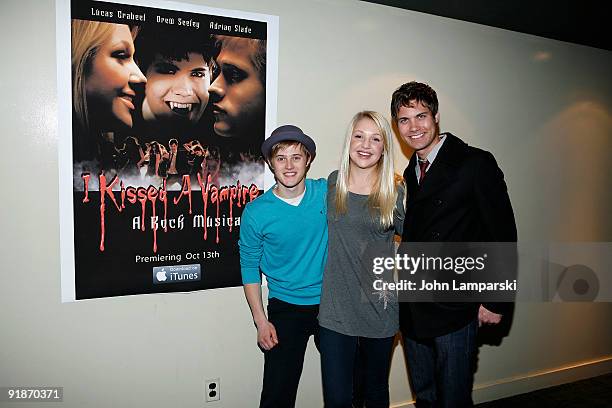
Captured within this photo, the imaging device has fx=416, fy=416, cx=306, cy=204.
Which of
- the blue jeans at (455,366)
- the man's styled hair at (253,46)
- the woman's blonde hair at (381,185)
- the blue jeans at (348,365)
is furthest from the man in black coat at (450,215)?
the man's styled hair at (253,46)

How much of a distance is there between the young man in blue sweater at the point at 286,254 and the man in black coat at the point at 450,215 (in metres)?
0.48

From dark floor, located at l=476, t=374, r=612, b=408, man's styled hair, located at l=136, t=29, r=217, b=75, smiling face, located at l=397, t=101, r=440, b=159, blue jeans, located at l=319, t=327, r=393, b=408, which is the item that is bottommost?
dark floor, located at l=476, t=374, r=612, b=408

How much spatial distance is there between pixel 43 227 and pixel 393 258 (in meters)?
1.72

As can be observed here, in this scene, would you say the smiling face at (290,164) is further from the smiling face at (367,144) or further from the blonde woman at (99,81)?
the blonde woman at (99,81)

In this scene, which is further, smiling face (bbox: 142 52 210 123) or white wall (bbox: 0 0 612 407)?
smiling face (bbox: 142 52 210 123)

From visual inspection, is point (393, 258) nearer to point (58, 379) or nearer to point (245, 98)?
point (245, 98)

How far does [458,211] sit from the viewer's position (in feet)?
6.21

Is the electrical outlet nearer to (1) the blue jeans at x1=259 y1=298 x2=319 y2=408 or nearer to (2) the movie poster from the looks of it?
(1) the blue jeans at x1=259 y1=298 x2=319 y2=408

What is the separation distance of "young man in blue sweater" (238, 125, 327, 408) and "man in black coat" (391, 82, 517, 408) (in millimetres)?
476

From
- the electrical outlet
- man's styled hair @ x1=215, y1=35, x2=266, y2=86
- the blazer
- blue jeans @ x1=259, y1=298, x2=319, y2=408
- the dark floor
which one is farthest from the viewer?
the dark floor

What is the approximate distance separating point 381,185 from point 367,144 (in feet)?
0.67

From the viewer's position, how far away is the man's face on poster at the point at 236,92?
227 centimetres

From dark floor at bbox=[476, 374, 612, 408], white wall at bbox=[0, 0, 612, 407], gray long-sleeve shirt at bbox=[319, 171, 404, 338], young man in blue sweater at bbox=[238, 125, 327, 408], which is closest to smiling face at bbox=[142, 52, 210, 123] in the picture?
white wall at bbox=[0, 0, 612, 407]

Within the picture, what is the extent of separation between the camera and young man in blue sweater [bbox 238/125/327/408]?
2.01 metres
